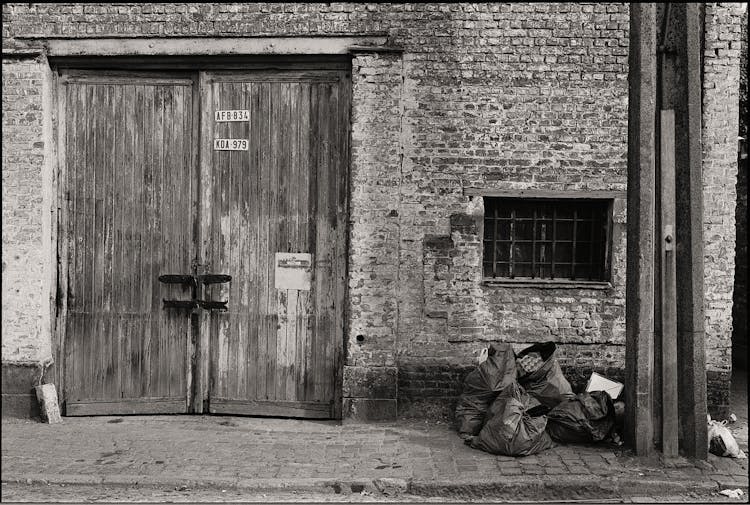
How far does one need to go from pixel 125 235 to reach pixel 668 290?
5.00 metres

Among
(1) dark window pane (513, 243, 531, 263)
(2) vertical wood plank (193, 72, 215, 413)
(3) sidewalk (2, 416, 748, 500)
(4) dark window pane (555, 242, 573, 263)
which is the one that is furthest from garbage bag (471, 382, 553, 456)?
(2) vertical wood plank (193, 72, 215, 413)

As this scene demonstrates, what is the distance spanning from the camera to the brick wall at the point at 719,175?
6367mm

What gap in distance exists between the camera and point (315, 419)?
6.62 meters

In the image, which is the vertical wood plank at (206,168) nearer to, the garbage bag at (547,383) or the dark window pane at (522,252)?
the dark window pane at (522,252)

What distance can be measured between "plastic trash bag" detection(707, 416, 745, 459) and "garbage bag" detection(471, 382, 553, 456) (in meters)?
1.32

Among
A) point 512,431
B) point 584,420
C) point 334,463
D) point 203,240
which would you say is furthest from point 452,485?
point 203,240

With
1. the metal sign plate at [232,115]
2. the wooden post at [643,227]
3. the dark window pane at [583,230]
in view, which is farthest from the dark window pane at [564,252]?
the metal sign plate at [232,115]

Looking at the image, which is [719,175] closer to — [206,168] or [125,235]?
[206,168]

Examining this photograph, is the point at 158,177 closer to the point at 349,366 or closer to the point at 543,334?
the point at 349,366

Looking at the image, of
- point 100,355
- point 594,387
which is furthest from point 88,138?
point 594,387

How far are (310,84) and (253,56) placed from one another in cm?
60

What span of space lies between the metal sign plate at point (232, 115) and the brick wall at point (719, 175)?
4416 mm

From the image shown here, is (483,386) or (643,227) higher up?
(643,227)

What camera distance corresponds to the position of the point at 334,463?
212 inches
